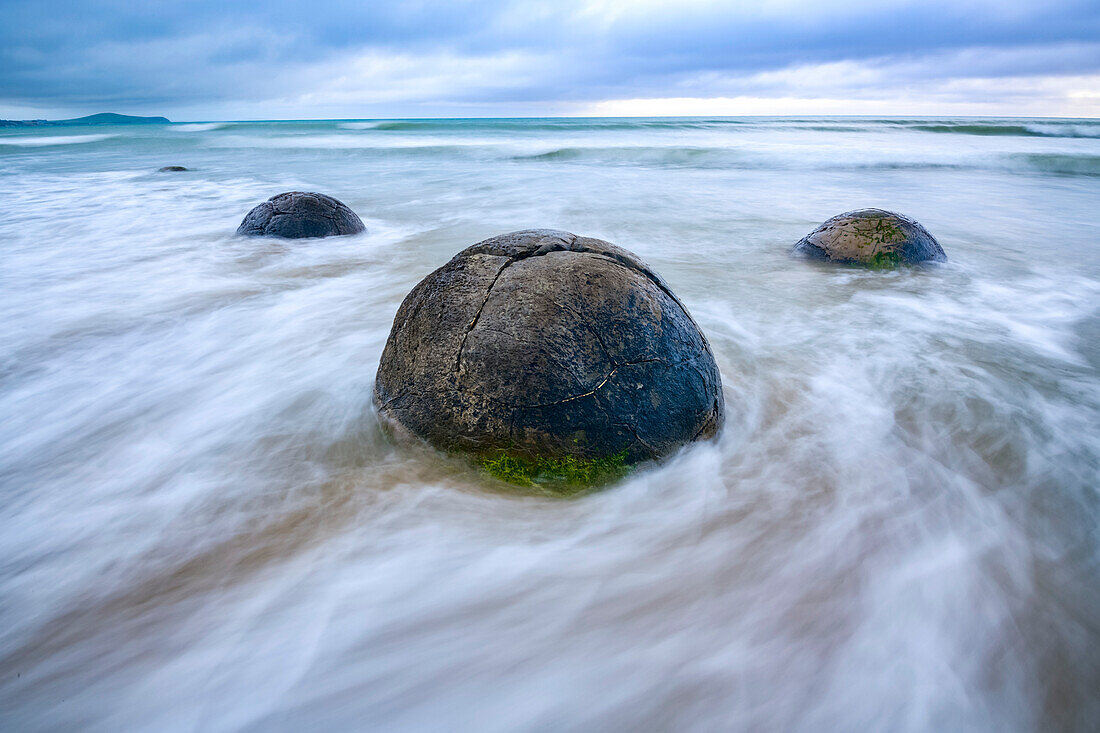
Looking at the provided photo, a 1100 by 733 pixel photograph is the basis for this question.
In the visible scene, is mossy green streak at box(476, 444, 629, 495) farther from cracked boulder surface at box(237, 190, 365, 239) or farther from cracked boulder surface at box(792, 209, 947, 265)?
cracked boulder surface at box(237, 190, 365, 239)

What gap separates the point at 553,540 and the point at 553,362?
2.08 feet

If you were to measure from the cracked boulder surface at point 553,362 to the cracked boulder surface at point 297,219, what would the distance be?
492cm

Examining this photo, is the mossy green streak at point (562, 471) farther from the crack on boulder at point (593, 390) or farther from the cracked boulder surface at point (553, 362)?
the crack on boulder at point (593, 390)

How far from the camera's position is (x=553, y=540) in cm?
215

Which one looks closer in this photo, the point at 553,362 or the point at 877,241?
the point at 553,362

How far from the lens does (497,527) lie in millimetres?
2199

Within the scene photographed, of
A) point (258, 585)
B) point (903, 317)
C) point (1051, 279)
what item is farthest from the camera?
point (1051, 279)

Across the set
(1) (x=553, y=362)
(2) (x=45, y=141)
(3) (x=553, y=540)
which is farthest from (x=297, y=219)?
(2) (x=45, y=141)

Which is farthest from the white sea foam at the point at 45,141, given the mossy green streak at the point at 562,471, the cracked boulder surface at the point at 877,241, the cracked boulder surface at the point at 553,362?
the mossy green streak at the point at 562,471

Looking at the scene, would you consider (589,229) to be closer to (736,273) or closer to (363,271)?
(736,273)

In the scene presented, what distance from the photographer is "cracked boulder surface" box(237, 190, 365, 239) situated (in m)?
6.81

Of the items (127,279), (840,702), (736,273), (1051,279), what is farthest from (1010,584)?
(127,279)

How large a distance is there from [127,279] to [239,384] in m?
3.05

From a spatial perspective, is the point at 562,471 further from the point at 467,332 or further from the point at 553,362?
the point at 467,332
